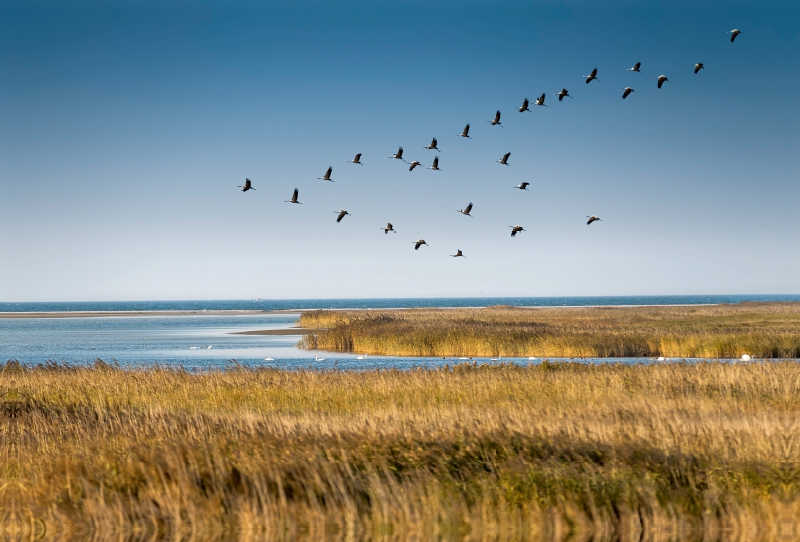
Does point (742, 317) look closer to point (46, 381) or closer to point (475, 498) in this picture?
point (46, 381)

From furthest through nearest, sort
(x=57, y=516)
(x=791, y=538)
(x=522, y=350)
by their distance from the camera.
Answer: (x=522, y=350) < (x=57, y=516) < (x=791, y=538)

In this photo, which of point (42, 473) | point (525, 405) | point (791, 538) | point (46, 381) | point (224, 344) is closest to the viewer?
point (791, 538)

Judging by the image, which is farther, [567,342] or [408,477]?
[567,342]

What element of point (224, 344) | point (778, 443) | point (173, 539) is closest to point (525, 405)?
point (778, 443)

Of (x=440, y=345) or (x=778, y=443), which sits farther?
(x=440, y=345)

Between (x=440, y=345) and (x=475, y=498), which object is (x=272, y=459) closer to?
(x=475, y=498)

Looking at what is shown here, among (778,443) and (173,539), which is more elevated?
(778,443)

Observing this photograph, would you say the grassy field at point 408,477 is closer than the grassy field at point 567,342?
Yes

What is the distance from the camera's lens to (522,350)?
160ft

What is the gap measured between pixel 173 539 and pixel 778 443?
9.46 metres

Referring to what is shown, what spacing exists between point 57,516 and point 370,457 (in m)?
4.60

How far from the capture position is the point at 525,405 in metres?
19.7

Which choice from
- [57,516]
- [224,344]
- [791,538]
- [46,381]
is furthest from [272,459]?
[224,344]

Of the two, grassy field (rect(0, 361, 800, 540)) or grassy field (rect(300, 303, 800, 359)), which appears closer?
grassy field (rect(0, 361, 800, 540))
